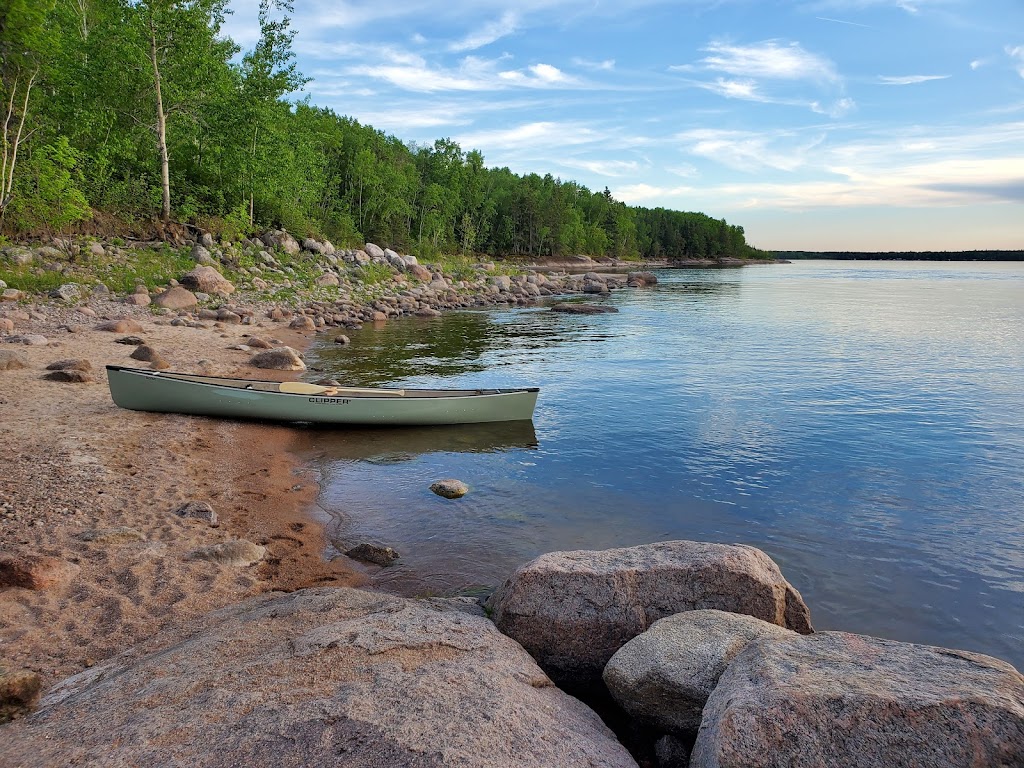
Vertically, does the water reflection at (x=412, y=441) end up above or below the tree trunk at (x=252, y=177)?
below

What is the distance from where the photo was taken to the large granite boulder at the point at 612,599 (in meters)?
5.24

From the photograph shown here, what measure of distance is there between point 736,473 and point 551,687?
8.20 metres

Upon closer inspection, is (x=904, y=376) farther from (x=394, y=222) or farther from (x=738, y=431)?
(x=394, y=222)

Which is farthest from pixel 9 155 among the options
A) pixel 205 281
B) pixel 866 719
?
pixel 866 719

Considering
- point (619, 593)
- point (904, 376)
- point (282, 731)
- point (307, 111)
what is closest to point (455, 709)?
point (282, 731)

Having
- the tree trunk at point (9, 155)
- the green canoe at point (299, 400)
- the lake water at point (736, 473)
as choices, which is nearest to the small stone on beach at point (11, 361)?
the green canoe at point (299, 400)

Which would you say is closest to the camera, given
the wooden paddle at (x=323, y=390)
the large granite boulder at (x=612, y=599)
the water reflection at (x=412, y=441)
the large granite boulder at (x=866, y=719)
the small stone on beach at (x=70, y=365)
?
the large granite boulder at (x=866, y=719)

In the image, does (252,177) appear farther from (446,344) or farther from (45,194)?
(446,344)

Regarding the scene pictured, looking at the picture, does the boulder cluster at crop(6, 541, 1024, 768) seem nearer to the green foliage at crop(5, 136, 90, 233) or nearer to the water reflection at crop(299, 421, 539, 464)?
the water reflection at crop(299, 421, 539, 464)

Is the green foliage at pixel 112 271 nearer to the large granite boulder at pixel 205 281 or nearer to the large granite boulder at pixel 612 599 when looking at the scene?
the large granite boulder at pixel 205 281

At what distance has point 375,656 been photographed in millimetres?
4250

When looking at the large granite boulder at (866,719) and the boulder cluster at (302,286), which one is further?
the boulder cluster at (302,286)

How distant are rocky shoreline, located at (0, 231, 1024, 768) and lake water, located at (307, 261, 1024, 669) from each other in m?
1.83

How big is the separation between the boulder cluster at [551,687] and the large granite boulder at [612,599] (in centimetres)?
2
